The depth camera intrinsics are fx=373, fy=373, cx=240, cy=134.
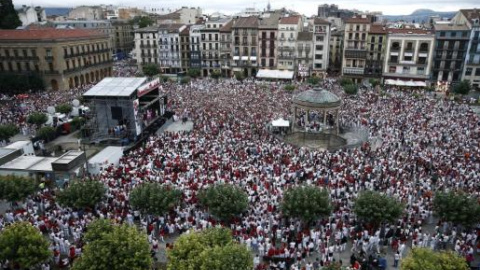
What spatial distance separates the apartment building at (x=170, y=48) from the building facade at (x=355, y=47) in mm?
42662

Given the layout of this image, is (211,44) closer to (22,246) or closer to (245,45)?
(245,45)

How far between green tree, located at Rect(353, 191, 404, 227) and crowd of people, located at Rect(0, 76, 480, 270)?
117 cm

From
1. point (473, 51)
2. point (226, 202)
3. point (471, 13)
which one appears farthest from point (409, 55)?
point (226, 202)

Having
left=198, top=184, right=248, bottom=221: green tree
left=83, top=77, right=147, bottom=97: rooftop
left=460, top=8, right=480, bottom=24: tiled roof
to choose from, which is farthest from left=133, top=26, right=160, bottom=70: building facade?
left=198, top=184, right=248, bottom=221: green tree

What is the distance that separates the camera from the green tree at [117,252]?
61.5 feet

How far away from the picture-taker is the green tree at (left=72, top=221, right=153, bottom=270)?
18.8 m

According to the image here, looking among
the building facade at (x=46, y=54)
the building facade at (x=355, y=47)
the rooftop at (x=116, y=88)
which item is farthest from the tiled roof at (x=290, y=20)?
the rooftop at (x=116, y=88)

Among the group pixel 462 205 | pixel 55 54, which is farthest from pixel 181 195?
pixel 55 54

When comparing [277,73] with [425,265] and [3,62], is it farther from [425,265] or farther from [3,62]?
[425,265]

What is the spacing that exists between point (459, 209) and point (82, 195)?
2462cm

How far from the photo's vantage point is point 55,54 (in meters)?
74.5

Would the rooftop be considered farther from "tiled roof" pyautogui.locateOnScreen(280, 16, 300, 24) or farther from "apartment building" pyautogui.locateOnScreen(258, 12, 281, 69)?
"tiled roof" pyautogui.locateOnScreen(280, 16, 300, 24)

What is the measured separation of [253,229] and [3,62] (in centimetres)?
7499

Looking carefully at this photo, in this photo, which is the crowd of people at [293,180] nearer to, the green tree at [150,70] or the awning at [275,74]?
the awning at [275,74]
